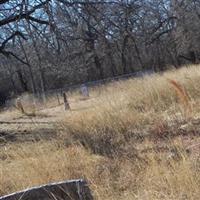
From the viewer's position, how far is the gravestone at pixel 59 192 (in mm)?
4656

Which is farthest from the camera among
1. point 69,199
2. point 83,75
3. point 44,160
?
point 83,75

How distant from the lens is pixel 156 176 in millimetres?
5520

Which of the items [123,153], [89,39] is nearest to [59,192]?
[123,153]

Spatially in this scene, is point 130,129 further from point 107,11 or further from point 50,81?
point 50,81

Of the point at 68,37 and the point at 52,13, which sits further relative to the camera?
the point at 68,37

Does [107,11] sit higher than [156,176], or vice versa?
[107,11]

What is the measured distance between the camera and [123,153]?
7.20m

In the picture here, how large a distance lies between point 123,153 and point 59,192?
94.7 inches

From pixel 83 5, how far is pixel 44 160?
16.7 ft

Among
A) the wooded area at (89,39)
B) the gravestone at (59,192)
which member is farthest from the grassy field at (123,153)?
the wooded area at (89,39)

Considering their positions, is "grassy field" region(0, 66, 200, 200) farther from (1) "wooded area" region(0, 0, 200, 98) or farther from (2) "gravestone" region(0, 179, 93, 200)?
(1) "wooded area" region(0, 0, 200, 98)

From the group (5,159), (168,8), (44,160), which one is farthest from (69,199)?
(168,8)

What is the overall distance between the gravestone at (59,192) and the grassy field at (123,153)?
63 centimetres

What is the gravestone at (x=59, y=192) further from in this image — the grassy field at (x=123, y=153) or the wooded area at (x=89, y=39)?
the wooded area at (x=89, y=39)
